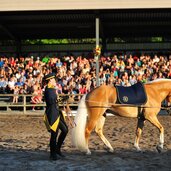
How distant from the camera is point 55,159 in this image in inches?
332

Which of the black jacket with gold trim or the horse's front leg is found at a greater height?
the black jacket with gold trim

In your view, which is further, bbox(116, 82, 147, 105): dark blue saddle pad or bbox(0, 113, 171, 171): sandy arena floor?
bbox(116, 82, 147, 105): dark blue saddle pad

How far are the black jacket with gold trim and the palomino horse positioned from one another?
947mm

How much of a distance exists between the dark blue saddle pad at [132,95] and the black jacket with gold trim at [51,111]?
5.31 feet

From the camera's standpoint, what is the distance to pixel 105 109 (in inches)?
375

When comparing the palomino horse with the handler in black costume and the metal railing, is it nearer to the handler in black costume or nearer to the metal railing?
the handler in black costume

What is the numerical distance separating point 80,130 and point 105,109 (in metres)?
0.72

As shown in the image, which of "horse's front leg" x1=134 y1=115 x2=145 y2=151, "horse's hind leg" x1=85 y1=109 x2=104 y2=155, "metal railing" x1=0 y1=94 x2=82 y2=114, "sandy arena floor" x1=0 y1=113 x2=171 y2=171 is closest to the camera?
"sandy arena floor" x1=0 y1=113 x2=171 y2=171

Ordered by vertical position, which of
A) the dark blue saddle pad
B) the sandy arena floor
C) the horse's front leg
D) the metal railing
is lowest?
the sandy arena floor

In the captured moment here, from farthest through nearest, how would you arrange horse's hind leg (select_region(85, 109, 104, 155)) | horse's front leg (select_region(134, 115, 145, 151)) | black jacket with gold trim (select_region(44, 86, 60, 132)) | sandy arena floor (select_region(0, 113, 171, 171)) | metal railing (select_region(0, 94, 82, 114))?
1. metal railing (select_region(0, 94, 82, 114))
2. horse's front leg (select_region(134, 115, 145, 151))
3. horse's hind leg (select_region(85, 109, 104, 155))
4. black jacket with gold trim (select_region(44, 86, 60, 132))
5. sandy arena floor (select_region(0, 113, 171, 171))

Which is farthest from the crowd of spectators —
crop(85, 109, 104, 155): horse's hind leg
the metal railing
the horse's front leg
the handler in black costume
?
the handler in black costume

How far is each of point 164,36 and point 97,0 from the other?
870 centimetres

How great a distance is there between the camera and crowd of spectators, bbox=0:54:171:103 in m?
20.3

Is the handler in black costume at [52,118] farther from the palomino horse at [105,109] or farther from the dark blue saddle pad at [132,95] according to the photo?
the dark blue saddle pad at [132,95]
